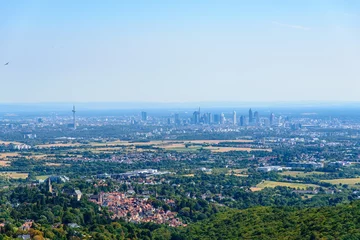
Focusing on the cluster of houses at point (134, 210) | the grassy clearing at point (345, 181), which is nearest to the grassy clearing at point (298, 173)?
the grassy clearing at point (345, 181)

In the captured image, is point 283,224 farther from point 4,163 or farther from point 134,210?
point 4,163

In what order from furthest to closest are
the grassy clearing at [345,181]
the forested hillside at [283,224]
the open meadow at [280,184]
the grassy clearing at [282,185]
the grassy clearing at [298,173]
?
the grassy clearing at [298,173]
the grassy clearing at [345,181]
the grassy clearing at [282,185]
the open meadow at [280,184]
the forested hillside at [283,224]

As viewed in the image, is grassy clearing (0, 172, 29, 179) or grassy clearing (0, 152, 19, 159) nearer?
grassy clearing (0, 172, 29, 179)

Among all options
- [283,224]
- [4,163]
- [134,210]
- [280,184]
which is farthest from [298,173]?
[283,224]

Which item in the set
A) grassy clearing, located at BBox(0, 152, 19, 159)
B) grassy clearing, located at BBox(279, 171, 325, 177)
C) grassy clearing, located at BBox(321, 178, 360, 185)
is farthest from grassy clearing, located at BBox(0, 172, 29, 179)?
grassy clearing, located at BBox(321, 178, 360, 185)

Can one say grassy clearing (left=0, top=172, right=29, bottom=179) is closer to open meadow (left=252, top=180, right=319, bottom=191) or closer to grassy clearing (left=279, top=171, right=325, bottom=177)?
open meadow (left=252, top=180, right=319, bottom=191)

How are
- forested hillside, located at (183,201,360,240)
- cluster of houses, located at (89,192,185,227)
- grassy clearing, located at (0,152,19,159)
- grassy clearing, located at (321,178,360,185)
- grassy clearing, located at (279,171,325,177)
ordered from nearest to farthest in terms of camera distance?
forested hillside, located at (183,201,360,240) < cluster of houses, located at (89,192,185,227) < grassy clearing, located at (321,178,360,185) < grassy clearing, located at (279,171,325,177) < grassy clearing, located at (0,152,19,159)

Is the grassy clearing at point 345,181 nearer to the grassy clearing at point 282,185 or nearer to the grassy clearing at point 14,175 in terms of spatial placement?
the grassy clearing at point 282,185

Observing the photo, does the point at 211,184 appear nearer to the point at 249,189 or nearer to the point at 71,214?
the point at 249,189

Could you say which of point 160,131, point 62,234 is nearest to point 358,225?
point 62,234

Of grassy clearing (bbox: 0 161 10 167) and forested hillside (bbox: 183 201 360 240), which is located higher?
forested hillside (bbox: 183 201 360 240)

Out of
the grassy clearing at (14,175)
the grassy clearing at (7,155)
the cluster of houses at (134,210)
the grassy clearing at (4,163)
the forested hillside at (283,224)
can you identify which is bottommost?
the grassy clearing at (7,155)
